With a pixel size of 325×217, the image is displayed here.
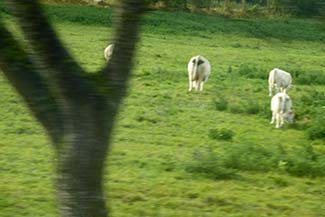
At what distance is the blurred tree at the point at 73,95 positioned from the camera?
5.57m

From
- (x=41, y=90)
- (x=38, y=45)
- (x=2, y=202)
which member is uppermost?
(x=38, y=45)

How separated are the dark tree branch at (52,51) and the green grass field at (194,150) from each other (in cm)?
72

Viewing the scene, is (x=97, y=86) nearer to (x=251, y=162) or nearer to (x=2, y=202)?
(x=2, y=202)

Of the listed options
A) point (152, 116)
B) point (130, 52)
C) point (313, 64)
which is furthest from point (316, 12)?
point (313, 64)

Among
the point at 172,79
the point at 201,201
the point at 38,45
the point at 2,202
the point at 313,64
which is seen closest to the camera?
the point at 38,45

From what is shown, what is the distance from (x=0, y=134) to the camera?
12297mm

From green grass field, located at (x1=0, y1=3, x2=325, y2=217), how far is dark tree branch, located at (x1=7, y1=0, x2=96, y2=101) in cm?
72

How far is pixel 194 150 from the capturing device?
464 inches

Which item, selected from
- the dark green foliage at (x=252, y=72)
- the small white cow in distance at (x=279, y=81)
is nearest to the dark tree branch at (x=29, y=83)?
the small white cow in distance at (x=279, y=81)

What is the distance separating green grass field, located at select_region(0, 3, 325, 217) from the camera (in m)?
8.29

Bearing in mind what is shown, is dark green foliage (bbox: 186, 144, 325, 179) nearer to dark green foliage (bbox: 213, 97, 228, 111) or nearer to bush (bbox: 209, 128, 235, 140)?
bush (bbox: 209, 128, 235, 140)

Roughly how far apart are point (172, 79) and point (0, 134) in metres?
9.40

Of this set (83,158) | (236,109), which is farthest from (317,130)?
(83,158)

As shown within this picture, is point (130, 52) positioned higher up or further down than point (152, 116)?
higher up
